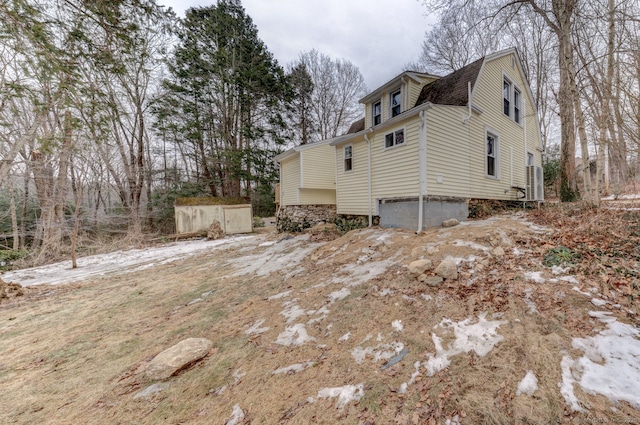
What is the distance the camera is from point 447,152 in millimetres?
7227

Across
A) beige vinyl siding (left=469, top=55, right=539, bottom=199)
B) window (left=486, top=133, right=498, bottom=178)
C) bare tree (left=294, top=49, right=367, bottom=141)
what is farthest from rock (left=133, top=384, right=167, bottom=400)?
bare tree (left=294, top=49, right=367, bottom=141)

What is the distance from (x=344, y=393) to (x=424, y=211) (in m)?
5.59

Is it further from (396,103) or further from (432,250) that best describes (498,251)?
(396,103)

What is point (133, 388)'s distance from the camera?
104 inches

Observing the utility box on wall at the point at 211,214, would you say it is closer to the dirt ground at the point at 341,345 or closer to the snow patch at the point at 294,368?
the dirt ground at the point at 341,345

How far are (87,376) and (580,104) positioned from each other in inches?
436

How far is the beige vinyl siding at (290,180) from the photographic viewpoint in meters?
12.5

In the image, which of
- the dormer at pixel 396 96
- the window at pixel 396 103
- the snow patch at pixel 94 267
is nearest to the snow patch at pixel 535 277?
the dormer at pixel 396 96

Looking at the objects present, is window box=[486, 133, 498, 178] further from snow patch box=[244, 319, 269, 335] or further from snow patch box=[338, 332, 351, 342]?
snow patch box=[244, 319, 269, 335]

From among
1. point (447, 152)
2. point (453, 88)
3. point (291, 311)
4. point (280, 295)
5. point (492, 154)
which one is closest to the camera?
point (291, 311)

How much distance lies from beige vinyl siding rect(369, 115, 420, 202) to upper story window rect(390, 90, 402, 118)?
166cm

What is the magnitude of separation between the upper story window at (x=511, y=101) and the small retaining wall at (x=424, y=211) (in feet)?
16.5

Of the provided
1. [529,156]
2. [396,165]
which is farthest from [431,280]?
[529,156]

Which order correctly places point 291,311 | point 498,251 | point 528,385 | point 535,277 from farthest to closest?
1. point 498,251
2. point 291,311
3. point 535,277
4. point 528,385
